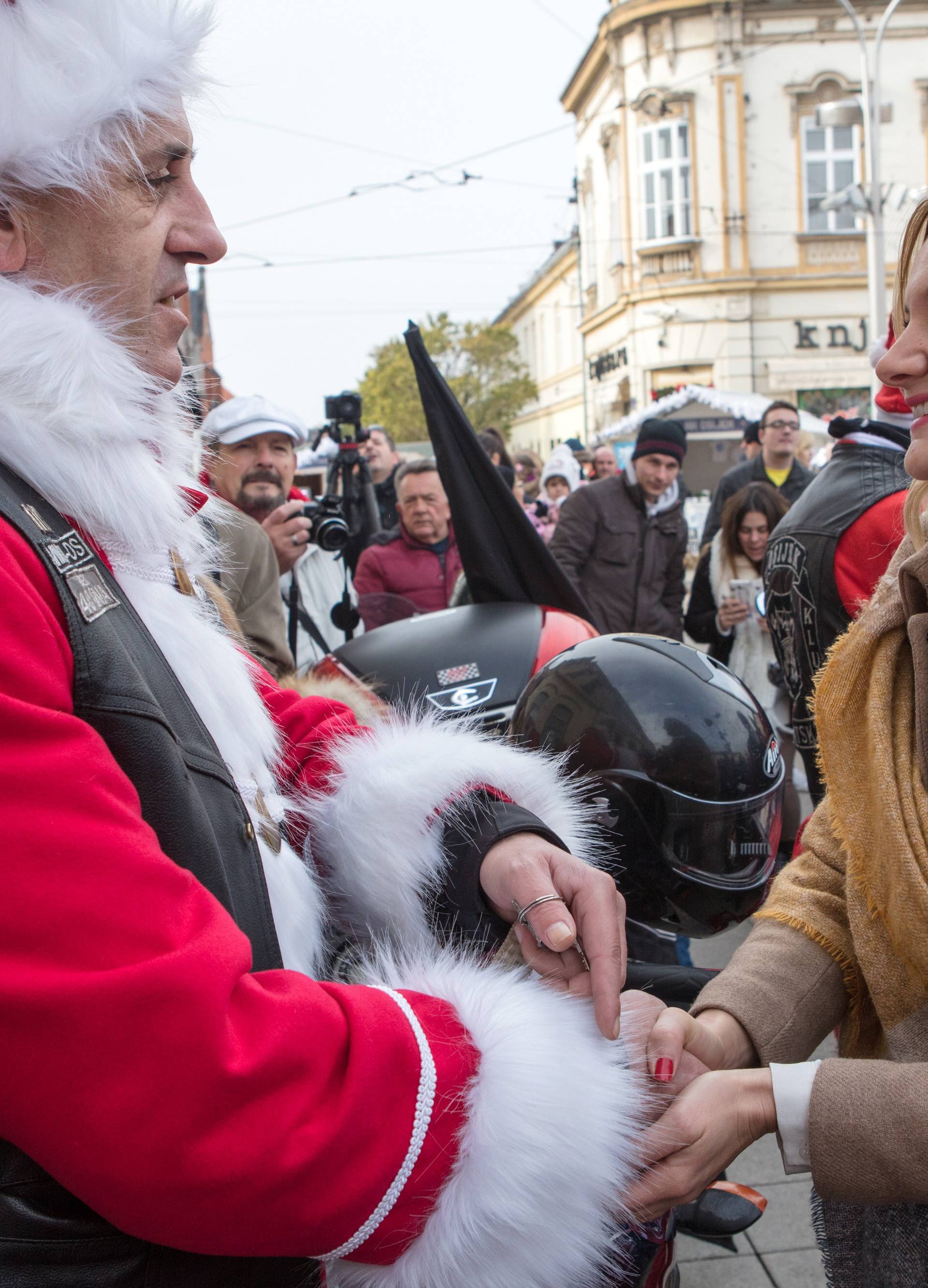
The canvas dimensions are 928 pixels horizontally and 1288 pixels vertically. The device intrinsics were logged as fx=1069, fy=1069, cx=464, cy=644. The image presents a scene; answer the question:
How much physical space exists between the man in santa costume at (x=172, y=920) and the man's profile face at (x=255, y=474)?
9.76 ft

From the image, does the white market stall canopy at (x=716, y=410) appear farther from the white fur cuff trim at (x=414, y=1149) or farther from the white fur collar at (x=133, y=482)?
the white fur cuff trim at (x=414, y=1149)

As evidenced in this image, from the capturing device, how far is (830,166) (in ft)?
81.4

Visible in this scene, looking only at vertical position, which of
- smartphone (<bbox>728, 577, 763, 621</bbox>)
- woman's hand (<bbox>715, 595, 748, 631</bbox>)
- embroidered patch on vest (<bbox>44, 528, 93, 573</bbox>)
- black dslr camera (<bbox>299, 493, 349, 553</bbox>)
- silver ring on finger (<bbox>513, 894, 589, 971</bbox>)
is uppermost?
embroidered patch on vest (<bbox>44, 528, 93, 573</bbox>)

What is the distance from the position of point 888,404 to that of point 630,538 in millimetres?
2727

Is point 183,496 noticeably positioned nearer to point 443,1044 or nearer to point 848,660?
point 443,1044

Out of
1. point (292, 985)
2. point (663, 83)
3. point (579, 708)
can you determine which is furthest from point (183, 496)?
point (663, 83)

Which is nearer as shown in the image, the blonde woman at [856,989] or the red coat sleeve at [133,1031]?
the red coat sleeve at [133,1031]

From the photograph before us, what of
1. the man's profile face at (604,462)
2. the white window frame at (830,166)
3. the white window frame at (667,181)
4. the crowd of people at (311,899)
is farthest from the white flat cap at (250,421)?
the white window frame at (830,166)

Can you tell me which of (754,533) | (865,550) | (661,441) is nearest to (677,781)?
(865,550)

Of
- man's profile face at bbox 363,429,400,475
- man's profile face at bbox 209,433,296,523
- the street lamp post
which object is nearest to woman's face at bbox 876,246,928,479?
man's profile face at bbox 209,433,296,523

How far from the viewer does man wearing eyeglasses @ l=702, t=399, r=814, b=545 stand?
6957mm

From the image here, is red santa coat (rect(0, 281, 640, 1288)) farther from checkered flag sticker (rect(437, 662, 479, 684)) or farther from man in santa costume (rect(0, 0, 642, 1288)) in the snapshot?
checkered flag sticker (rect(437, 662, 479, 684))

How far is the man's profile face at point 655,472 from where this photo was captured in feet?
19.3

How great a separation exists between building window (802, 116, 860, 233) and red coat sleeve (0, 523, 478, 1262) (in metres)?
26.8
